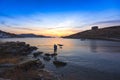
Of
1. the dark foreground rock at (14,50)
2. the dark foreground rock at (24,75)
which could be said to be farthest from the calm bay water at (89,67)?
the dark foreground rock at (14,50)

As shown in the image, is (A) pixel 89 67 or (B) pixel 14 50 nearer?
(A) pixel 89 67

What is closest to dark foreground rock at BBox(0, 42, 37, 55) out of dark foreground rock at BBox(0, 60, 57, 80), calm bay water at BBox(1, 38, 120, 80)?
calm bay water at BBox(1, 38, 120, 80)

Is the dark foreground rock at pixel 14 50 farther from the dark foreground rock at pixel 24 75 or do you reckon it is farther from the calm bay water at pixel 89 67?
the dark foreground rock at pixel 24 75

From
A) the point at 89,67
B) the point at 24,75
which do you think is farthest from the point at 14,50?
the point at 24,75

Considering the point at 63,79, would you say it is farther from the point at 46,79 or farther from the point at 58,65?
the point at 58,65

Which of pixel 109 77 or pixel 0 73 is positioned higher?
pixel 0 73

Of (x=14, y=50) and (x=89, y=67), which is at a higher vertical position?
(x=14, y=50)

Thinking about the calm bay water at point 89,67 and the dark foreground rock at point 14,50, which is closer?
the calm bay water at point 89,67

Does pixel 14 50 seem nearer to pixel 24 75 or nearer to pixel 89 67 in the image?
pixel 89 67

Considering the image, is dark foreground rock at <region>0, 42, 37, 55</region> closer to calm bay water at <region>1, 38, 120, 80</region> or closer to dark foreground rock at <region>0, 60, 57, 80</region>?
calm bay water at <region>1, 38, 120, 80</region>

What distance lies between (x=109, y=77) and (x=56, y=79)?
8.01m

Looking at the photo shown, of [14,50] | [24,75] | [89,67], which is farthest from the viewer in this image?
[14,50]

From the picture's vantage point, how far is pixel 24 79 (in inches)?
728

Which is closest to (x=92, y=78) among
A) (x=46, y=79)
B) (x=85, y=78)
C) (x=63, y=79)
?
(x=85, y=78)
